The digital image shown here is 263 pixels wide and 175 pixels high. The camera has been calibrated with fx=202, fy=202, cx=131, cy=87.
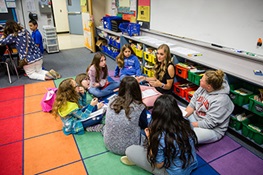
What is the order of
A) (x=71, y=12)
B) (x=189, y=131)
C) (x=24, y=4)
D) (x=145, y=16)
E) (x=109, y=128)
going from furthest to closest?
(x=71, y=12)
(x=24, y=4)
(x=145, y=16)
(x=109, y=128)
(x=189, y=131)

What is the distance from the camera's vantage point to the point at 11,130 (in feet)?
8.40

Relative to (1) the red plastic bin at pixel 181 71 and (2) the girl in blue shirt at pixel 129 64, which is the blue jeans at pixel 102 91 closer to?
(2) the girl in blue shirt at pixel 129 64

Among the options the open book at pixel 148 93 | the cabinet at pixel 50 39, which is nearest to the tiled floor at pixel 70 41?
the cabinet at pixel 50 39

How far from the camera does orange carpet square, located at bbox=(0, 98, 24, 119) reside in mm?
2916

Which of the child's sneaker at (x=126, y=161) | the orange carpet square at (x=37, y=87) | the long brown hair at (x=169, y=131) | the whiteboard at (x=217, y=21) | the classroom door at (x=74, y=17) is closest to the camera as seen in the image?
the long brown hair at (x=169, y=131)

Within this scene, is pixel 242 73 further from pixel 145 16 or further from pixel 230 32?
pixel 145 16

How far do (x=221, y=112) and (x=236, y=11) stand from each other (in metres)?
1.31

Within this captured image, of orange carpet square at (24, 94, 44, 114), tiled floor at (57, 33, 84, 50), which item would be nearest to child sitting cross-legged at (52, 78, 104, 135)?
orange carpet square at (24, 94, 44, 114)

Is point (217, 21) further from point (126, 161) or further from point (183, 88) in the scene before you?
point (126, 161)

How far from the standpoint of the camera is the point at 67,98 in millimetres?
2320

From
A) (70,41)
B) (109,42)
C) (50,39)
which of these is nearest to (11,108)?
(109,42)

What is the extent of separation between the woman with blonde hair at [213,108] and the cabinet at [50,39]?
201 inches

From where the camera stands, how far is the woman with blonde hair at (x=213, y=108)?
2186 mm

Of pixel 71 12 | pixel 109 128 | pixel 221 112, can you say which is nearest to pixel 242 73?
pixel 221 112
